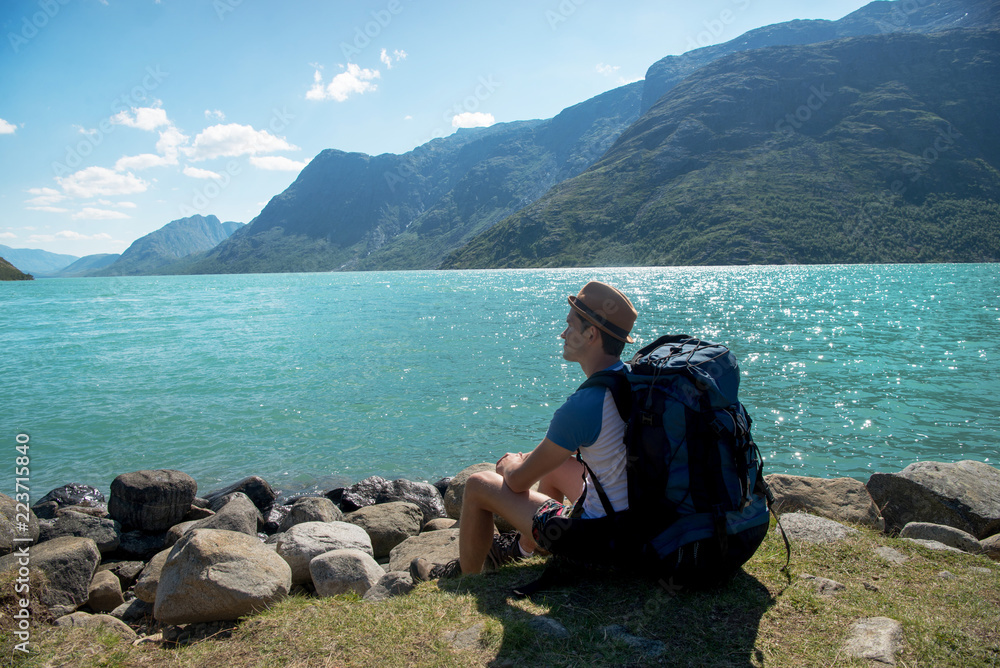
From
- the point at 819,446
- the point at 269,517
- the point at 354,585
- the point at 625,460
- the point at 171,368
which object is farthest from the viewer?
the point at 171,368

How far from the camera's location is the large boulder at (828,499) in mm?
7012

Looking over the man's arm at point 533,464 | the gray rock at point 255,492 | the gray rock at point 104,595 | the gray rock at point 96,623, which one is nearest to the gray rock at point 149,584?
the gray rock at point 104,595

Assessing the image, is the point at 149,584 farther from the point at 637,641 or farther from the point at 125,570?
the point at 637,641

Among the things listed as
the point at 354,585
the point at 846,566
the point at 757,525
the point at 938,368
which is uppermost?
the point at 757,525

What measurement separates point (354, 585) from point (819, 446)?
13.5m

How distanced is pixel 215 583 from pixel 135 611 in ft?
11.6

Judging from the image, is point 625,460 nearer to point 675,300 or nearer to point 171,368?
point 171,368

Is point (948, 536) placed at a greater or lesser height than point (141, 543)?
greater

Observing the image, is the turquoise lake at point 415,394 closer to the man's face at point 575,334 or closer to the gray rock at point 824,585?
the gray rock at point 824,585

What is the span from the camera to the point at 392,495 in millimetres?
12211

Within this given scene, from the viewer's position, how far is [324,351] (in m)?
34.2

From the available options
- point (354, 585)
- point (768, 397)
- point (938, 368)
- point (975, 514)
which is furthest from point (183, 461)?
point (938, 368)

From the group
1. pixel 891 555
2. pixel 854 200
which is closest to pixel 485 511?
pixel 891 555

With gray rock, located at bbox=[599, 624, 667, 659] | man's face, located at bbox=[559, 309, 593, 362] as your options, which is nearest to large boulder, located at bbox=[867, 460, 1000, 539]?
gray rock, located at bbox=[599, 624, 667, 659]
